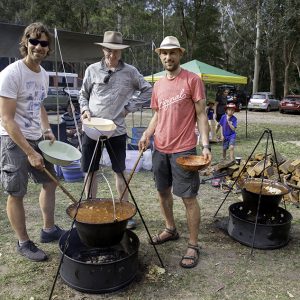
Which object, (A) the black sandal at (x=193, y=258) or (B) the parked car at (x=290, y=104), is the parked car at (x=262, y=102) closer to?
(B) the parked car at (x=290, y=104)

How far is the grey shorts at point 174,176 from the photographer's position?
3217mm

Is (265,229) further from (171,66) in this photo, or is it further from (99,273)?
(171,66)

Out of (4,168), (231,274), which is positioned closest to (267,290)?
(231,274)

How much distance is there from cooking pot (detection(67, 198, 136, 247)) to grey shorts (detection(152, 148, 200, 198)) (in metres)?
0.50

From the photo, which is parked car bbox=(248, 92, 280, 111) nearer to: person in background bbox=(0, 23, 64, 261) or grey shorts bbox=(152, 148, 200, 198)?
grey shorts bbox=(152, 148, 200, 198)

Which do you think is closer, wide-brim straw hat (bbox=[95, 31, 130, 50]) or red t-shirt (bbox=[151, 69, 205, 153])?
red t-shirt (bbox=[151, 69, 205, 153])

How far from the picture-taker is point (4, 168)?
3078mm

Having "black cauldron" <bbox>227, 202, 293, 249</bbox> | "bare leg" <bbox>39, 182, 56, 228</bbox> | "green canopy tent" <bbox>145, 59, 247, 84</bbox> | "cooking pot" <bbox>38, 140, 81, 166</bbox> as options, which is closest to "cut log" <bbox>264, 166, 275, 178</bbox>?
"black cauldron" <bbox>227, 202, 293, 249</bbox>

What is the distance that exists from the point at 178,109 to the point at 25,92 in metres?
1.34

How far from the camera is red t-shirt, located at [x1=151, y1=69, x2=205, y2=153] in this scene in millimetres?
3180

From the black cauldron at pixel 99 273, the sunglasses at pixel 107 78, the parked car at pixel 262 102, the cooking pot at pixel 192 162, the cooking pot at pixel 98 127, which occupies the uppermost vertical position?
the sunglasses at pixel 107 78

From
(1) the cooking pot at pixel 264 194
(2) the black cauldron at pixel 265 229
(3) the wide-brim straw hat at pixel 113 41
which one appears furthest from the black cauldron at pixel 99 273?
(3) the wide-brim straw hat at pixel 113 41

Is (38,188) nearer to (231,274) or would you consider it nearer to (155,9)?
(231,274)

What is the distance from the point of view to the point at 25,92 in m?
3.03
